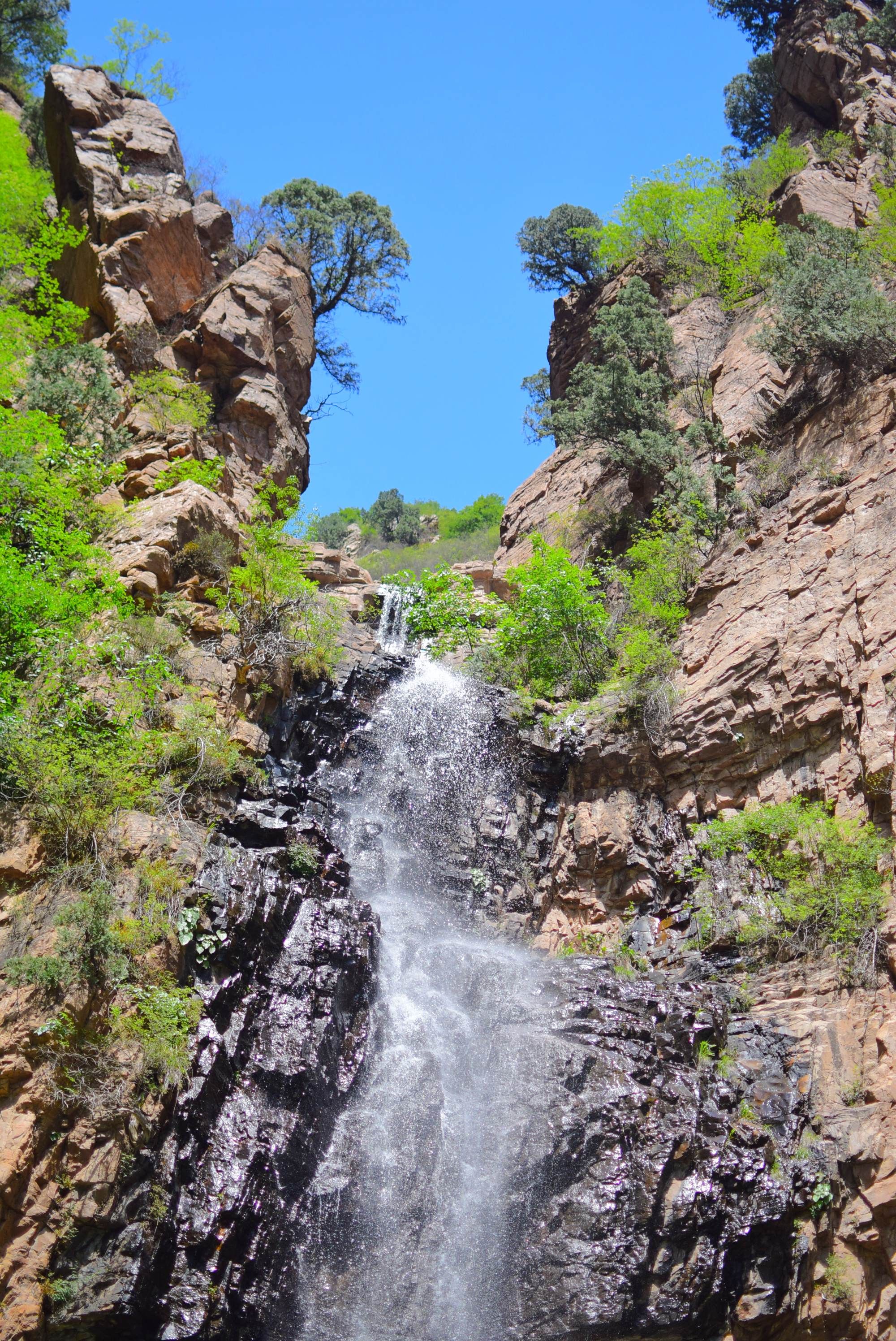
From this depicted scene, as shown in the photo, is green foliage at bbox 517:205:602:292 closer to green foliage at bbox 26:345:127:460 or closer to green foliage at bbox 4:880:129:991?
green foliage at bbox 26:345:127:460

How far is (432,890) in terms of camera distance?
51.0ft

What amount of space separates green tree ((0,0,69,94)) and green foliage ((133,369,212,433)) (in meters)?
19.0

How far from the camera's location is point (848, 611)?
1359 centimetres

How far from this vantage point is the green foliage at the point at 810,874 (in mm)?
11391

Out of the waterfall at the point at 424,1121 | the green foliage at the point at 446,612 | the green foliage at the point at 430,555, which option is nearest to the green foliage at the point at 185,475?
the green foliage at the point at 446,612

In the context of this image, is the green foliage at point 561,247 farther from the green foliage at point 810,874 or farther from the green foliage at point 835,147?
the green foliage at point 810,874

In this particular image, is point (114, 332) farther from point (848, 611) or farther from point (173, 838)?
point (848, 611)

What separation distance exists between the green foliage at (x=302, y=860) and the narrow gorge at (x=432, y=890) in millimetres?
56

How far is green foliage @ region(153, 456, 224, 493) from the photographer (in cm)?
1681

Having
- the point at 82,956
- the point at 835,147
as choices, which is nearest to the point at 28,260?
the point at 82,956

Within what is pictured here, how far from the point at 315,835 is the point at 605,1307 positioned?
6.96 m

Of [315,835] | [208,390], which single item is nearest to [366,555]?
[208,390]

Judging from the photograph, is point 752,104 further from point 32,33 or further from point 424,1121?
point 424,1121

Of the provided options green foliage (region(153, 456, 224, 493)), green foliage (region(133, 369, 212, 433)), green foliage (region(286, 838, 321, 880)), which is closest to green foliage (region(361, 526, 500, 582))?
green foliage (region(133, 369, 212, 433))
